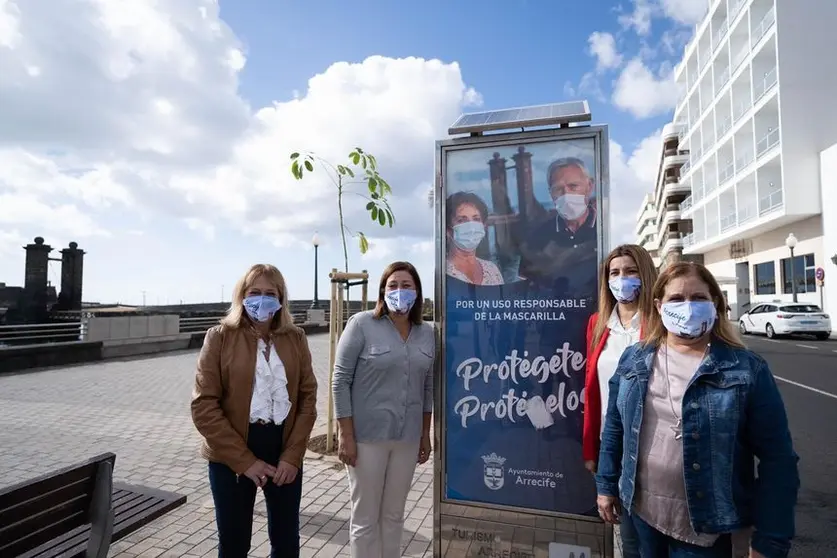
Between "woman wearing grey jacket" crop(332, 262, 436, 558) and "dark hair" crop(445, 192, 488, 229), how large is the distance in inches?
22.6

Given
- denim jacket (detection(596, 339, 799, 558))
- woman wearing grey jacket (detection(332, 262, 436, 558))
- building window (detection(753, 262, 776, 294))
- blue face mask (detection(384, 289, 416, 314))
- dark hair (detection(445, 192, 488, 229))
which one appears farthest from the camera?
building window (detection(753, 262, 776, 294))

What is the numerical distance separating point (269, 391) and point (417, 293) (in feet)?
3.39

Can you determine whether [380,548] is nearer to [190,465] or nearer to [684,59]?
[190,465]

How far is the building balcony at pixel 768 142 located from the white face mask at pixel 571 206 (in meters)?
30.1

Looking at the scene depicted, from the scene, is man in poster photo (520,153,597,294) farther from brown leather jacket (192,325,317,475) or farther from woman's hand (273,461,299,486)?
woman's hand (273,461,299,486)

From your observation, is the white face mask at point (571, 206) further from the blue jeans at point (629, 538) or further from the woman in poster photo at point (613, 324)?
the blue jeans at point (629, 538)

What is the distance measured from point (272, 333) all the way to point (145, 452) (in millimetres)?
4371

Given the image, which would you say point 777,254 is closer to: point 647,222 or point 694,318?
point 694,318

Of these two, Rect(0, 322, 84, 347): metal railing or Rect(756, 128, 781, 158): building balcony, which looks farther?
Rect(756, 128, 781, 158): building balcony

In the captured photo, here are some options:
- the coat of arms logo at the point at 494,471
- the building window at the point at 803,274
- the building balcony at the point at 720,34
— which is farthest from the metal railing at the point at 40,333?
the building balcony at the point at 720,34

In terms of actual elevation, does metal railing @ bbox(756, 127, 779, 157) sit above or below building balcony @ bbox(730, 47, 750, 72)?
below

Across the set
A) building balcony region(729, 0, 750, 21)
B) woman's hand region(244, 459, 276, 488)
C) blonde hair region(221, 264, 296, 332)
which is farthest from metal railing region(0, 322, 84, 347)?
building balcony region(729, 0, 750, 21)

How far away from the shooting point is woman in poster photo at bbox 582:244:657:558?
8.50 feet

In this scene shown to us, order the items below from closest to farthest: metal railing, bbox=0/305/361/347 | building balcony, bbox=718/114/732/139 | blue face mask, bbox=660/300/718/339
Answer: blue face mask, bbox=660/300/718/339
metal railing, bbox=0/305/361/347
building balcony, bbox=718/114/732/139
